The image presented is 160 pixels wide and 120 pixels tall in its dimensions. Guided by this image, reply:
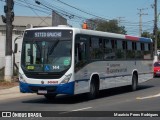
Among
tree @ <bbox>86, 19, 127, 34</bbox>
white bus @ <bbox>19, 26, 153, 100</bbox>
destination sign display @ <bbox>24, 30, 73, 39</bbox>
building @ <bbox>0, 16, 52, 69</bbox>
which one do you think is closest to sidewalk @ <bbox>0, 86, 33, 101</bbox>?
white bus @ <bbox>19, 26, 153, 100</bbox>

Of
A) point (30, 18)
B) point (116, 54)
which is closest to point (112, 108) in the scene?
point (116, 54)

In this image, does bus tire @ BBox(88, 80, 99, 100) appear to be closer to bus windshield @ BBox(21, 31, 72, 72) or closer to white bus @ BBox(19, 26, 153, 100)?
white bus @ BBox(19, 26, 153, 100)

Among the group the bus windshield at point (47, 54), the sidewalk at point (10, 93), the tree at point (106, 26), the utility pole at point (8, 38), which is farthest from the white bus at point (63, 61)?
the tree at point (106, 26)

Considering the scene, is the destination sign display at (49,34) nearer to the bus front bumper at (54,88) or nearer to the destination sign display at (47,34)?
the destination sign display at (47,34)

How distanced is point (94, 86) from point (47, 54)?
301 centimetres

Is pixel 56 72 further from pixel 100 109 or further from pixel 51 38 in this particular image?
pixel 100 109

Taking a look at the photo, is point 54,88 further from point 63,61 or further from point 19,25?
point 19,25

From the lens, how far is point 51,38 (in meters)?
Answer: 18.1

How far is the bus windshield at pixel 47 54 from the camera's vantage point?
697 inches

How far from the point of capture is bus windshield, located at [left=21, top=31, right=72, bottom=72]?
1770 centimetres

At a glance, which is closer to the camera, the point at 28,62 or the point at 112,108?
the point at 112,108

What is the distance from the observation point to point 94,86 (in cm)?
1984

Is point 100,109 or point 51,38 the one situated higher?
point 51,38

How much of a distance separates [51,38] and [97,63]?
285 cm
